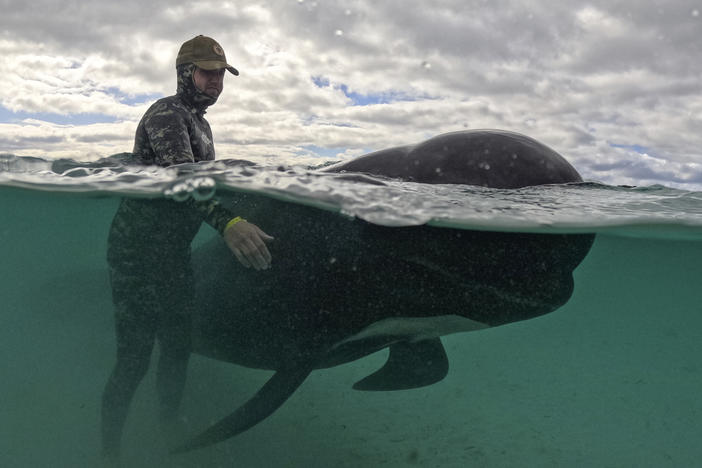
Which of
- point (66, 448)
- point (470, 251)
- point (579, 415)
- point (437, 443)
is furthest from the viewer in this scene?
point (579, 415)

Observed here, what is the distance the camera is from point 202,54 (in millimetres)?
4602

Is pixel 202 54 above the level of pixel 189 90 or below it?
above

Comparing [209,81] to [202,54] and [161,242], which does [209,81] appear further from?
[161,242]

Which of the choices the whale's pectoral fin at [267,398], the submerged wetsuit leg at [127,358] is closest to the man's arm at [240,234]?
the whale's pectoral fin at [267,398]

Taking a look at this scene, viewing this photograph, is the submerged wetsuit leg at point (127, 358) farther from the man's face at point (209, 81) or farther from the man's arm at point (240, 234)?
the man's face at point (209, 81)

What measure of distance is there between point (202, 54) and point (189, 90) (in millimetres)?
368

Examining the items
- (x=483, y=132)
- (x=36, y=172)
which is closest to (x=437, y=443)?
(x=483, y=132)

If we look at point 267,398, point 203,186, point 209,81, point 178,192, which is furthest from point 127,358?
point 209,81

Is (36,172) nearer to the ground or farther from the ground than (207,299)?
farther from the ground

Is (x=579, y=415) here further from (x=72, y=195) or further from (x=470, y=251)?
(x=72, y=195)

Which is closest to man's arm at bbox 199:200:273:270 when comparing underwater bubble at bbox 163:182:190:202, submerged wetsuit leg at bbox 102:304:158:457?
underwater bubble at bbox 163:182:190:202

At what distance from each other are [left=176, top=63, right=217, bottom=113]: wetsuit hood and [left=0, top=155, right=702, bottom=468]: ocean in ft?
2.02

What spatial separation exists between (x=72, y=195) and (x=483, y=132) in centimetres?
588

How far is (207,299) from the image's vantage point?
14.6 ft
